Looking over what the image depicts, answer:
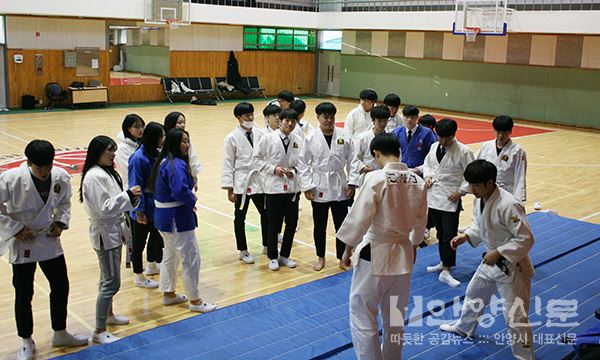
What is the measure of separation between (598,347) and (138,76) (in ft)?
74.3

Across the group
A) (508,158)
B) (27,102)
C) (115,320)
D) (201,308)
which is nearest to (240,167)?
(201,308)

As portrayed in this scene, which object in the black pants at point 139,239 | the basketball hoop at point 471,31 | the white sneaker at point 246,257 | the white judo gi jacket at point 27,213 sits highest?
the basketball hoop at point 471,31

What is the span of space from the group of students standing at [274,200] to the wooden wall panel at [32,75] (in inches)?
546

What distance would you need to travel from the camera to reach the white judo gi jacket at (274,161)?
6543mm

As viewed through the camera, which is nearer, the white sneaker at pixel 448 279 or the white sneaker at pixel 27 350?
the white sneaker at pixel 27 350

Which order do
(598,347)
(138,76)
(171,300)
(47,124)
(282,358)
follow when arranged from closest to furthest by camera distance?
(598,347), (282,358), (171,300), (47,124), (138,76)

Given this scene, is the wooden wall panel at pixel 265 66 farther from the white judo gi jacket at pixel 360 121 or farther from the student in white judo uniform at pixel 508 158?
the student in white judo uniform at pixel 508 158

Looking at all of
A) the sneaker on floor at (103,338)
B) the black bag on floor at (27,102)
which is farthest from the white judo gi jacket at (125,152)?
the black bag on floor at (27,102)

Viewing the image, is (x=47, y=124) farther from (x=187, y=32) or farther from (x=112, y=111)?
(x=187, y=32)

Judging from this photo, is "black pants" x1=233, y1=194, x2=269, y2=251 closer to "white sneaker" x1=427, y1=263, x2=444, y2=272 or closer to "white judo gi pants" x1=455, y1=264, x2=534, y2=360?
"white sneaker" x1=427, y1=263, x2=444, y2=272

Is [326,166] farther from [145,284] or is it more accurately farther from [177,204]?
[145,284]

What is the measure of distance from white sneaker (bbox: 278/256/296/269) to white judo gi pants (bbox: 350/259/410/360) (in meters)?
2.59

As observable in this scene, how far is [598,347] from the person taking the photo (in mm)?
3574

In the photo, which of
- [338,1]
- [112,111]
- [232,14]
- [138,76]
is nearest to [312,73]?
[338,1]
